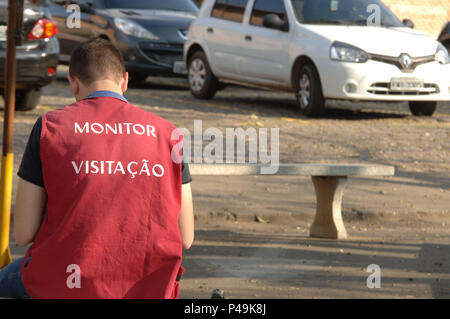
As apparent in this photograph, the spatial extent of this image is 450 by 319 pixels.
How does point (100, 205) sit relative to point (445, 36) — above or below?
above

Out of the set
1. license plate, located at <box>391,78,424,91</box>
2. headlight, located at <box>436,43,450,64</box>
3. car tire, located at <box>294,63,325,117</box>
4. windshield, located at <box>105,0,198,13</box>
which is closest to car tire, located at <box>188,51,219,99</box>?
windshield, located at <box>105,0,198,13</box>

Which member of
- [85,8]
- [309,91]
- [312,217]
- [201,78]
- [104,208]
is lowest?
[201,78]

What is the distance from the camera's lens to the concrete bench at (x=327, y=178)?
287 inches

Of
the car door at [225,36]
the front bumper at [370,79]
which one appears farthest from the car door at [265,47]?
the front bumper at [370,79]

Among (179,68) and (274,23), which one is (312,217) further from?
(179,68)

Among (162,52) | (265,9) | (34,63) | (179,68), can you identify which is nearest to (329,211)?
(34,63)

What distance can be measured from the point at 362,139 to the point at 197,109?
3198 millimetres

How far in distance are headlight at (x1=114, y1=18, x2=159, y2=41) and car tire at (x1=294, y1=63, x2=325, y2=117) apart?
3.19 metres

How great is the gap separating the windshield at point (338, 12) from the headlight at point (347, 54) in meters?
0.84

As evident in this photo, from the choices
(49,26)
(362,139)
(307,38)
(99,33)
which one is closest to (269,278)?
(362,139)

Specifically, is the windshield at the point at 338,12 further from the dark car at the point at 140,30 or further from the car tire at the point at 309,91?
the dark car at the point at 140,30

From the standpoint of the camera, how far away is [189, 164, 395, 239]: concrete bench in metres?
7.28

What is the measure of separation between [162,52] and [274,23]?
111 inches

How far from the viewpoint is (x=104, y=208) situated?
2.96 metres
